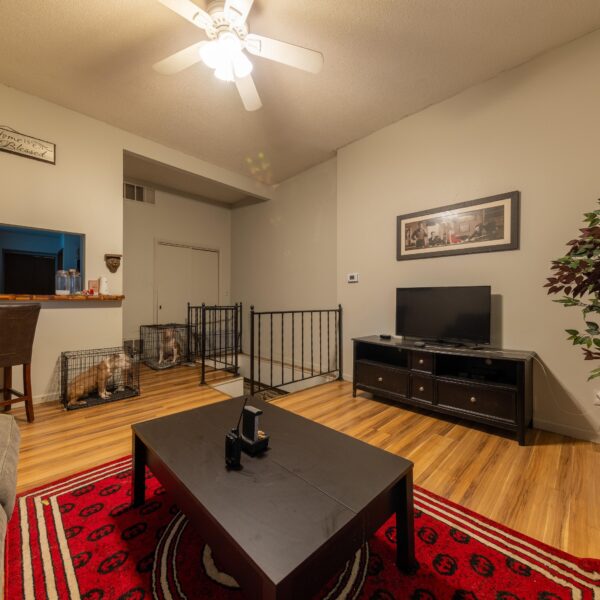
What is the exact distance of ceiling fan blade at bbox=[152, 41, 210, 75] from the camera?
6.20 feet

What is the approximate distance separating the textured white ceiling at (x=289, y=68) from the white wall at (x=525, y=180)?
0.19m

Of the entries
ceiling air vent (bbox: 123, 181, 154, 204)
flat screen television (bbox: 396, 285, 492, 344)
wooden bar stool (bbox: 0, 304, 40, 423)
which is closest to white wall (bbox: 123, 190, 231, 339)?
ceiling air vent (bbox: 123, 181, 154, 204)

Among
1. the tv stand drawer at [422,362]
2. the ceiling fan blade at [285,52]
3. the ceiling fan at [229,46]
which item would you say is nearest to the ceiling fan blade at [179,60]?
the ceiling fan at [229,46]

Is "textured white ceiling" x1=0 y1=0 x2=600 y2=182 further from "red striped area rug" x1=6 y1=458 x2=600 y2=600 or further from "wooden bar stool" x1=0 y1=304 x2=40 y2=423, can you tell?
"red striped area rug" x1=6 y1=458 x2=600 y2=600

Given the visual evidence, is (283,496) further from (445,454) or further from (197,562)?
(445,454)

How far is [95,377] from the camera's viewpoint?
9.65 feet

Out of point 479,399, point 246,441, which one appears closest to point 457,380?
point 479,399

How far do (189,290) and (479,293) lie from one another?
4401 millimetres

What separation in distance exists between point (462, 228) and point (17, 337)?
149 inches

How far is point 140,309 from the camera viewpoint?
468 cm

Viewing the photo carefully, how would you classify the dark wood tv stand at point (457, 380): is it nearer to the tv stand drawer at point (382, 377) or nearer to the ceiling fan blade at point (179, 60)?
the tv stand drawer at point (382, 377)

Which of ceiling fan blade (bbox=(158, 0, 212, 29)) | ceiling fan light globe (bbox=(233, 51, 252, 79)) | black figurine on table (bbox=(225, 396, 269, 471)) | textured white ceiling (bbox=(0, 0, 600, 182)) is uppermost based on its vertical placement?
textured white ceiling (bbox=(0, 0, 600, 182))

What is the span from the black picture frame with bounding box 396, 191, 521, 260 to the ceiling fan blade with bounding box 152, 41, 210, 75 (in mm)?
2224

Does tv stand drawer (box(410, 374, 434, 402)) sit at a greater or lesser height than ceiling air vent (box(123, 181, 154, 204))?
lesser
